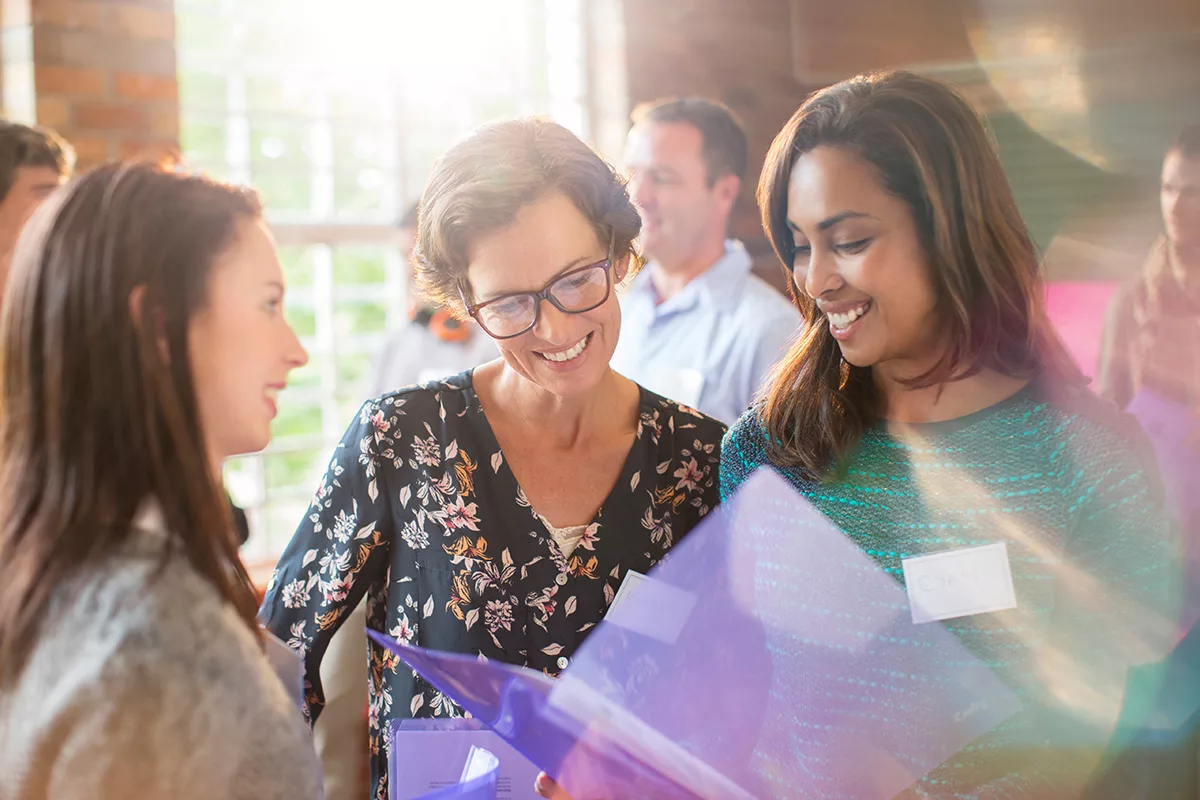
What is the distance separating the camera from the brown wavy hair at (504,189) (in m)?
1.40

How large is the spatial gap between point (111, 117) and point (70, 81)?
139mm

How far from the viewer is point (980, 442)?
1.27 m

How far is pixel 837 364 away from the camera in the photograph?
144 cm

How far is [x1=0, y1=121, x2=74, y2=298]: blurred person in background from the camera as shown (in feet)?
7.28

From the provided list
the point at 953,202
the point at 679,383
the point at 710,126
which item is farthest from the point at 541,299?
the point at 710,126

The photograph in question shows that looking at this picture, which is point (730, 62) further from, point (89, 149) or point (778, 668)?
point (778, 668)

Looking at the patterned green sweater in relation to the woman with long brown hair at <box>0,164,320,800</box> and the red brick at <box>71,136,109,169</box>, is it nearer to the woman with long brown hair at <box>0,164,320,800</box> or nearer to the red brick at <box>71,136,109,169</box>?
the woman with long brown hair at <box>0,164,320,800</box>

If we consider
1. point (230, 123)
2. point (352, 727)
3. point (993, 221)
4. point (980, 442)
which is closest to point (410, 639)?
point (352, 727)

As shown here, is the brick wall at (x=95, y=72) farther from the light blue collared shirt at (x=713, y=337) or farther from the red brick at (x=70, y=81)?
the light blue collared shirt at (x=713, y=337)

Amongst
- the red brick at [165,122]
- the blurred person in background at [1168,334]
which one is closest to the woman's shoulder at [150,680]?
the blurred person in background at [1168,334]

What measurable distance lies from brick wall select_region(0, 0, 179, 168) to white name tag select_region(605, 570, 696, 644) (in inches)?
88.5

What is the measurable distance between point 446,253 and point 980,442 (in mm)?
728

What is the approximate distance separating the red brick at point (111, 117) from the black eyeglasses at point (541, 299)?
2195 millimetres

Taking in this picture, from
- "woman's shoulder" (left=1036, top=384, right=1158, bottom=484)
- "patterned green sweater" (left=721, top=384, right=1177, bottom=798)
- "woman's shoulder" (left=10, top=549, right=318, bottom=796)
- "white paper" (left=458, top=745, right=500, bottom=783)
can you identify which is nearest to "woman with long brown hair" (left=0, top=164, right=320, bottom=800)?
"woman's shoulder" (left=10, top=549, right=318, bottom=796)
